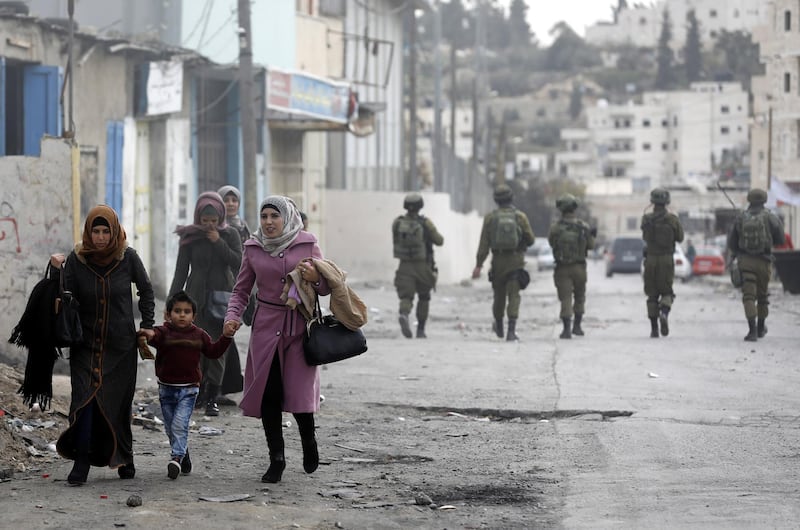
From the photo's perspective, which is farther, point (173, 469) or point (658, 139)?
point (658, 139)

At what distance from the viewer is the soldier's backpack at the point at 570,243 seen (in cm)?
1772

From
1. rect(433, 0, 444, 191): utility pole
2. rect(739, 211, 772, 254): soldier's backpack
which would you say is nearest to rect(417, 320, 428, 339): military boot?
rect(739, 211, 772, 254): soldier's backpack

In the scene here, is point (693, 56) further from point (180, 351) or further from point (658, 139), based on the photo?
point (180, 351)

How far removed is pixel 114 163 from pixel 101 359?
12321 mm

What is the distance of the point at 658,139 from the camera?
140 m

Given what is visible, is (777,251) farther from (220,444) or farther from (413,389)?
(220,444)

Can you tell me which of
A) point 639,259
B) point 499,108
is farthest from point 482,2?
point 499,108

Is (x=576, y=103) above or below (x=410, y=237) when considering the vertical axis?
above

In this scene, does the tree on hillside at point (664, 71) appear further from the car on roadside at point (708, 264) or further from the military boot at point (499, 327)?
the military boot at point (499, 327)

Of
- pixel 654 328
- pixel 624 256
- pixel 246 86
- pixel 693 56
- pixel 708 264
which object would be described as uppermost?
pixel 693 56

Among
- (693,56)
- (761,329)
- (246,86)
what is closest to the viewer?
(761,329)

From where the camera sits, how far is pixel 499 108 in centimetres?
17962

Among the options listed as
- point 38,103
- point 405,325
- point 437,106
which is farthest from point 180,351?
point 437,106

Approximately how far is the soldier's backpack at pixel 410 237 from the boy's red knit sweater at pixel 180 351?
9510 millimetres
